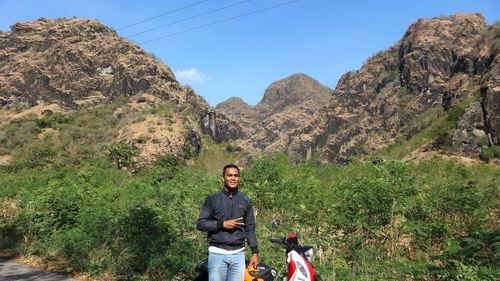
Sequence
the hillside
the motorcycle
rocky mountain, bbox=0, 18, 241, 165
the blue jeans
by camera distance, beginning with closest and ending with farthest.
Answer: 1. the blue jeans
2. the motorcycle
3. the hillside
4. rocky mountain, bbox=0, 18, 241, 165

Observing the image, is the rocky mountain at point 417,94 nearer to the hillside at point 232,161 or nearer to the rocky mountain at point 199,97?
the rocky mountain at point 199,97

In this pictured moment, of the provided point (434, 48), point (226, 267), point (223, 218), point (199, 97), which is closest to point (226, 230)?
point (223, 218)

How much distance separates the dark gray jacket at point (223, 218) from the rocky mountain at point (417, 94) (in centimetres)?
5240

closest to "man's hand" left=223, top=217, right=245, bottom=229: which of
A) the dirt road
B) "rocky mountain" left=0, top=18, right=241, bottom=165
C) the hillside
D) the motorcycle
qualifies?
the motorcycle

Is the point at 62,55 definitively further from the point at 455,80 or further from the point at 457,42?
the point at 457,42

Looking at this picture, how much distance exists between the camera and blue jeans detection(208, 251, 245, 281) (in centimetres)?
455

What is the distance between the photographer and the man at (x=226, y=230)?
14.9ft

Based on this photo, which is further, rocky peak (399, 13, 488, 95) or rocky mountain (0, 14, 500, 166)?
rocky peak (399, 13, 488, 95)

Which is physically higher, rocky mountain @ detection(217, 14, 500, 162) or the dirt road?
rocky mountain @ detection(217, 14, 500, 162)

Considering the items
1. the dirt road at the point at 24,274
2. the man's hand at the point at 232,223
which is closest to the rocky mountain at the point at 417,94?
the dirt road at the point at 24,274

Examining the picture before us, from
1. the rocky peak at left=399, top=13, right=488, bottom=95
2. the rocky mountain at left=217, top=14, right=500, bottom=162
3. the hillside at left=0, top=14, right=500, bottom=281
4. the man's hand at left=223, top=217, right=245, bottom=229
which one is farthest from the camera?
the rocky peak at left=399, top=13, right=488, bottom=95

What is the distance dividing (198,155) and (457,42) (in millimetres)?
87560

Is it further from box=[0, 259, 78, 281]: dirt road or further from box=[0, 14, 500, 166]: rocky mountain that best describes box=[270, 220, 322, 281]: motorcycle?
box=[0, 14, 500, 166]: rocky mountain

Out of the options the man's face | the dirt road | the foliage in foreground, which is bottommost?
the dirt road
